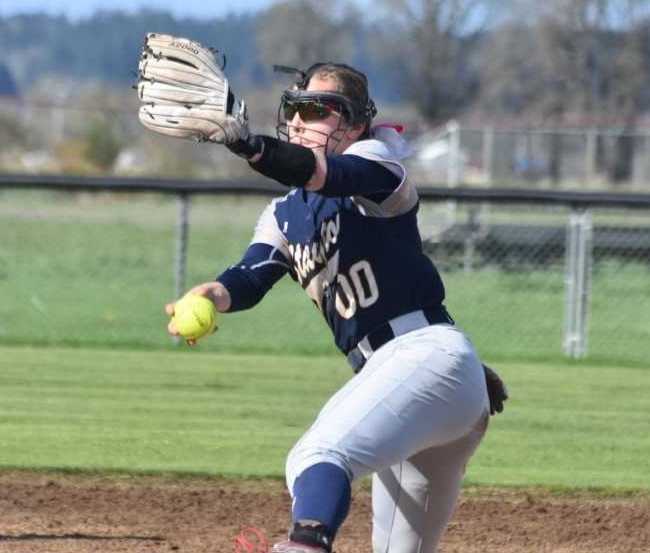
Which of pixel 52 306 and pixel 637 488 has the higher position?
pixel 637 488

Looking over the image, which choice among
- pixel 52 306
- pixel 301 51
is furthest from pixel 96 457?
pixel 301 51

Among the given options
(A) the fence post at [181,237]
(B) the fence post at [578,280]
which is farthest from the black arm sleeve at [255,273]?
(B) the fence post at [578,280]

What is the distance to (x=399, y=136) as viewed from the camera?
16.0 ft

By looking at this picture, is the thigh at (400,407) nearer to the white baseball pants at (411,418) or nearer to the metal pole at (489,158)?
the white baseball pants at (411,418)

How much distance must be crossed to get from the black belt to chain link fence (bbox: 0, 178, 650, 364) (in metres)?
8.23

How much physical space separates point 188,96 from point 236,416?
5.66m

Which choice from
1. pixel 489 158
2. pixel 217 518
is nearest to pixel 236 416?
pixel 217 518

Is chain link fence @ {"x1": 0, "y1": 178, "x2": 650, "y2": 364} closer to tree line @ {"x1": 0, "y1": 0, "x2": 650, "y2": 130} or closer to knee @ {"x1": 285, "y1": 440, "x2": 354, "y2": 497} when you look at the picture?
knee @ {"x1": 285, "y1": 440, "x2": 354, "y2": 497}

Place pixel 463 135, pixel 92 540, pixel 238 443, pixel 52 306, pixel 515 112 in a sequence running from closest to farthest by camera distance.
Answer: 1. pixel 92 540
2. pixel 238 443
3. pixel 52 306
4. pixel 463 135
5. pixel 515 112

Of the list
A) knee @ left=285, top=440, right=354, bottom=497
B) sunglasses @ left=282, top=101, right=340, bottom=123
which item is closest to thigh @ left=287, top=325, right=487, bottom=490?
knee @ left=285, top=440, right=354, bottom=497

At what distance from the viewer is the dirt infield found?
6.73 metres

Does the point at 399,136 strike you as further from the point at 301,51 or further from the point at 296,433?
the point at 301,51

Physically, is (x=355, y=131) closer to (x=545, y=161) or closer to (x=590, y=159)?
(x=590, y=159)

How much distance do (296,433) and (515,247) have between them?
26.1 feet
